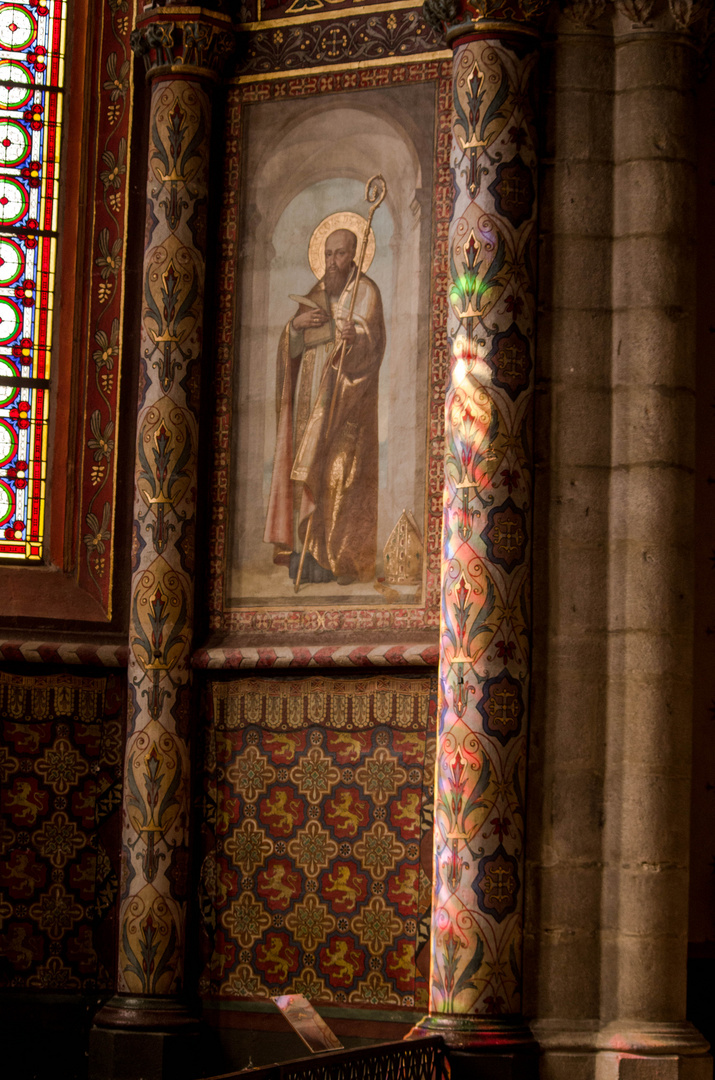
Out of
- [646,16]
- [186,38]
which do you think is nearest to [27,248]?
[186,38]

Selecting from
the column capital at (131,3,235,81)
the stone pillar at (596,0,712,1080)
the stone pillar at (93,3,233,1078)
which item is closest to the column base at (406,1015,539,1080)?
the stone pillar at (596,0,712,1080)

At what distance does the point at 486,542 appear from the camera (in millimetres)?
8094

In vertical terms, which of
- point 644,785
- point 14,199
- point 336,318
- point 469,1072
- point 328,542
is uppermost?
point 14,199

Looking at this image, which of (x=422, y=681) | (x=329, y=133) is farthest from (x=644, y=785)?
(x=329, y=133)

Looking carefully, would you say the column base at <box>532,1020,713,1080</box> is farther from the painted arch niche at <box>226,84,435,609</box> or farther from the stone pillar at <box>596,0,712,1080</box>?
the painted arch niche at <box>226,84,435,609</box>

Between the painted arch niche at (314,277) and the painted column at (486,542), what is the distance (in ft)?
2.12

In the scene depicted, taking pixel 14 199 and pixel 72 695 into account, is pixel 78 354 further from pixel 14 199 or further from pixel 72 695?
pixel 72 695

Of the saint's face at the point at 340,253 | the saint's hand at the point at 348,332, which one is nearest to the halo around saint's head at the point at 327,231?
the saint's face at the point at 340,253

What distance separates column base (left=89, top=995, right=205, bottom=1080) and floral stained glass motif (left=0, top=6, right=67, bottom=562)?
2.60 m

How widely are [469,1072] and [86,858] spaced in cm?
262

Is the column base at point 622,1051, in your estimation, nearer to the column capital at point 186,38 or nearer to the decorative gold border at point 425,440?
the decorative gold border at point 425,440

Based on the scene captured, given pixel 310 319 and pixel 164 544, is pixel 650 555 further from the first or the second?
pixel 164 544

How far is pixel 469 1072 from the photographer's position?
7656 millimetres

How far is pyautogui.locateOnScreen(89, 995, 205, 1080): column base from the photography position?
8.55 m
